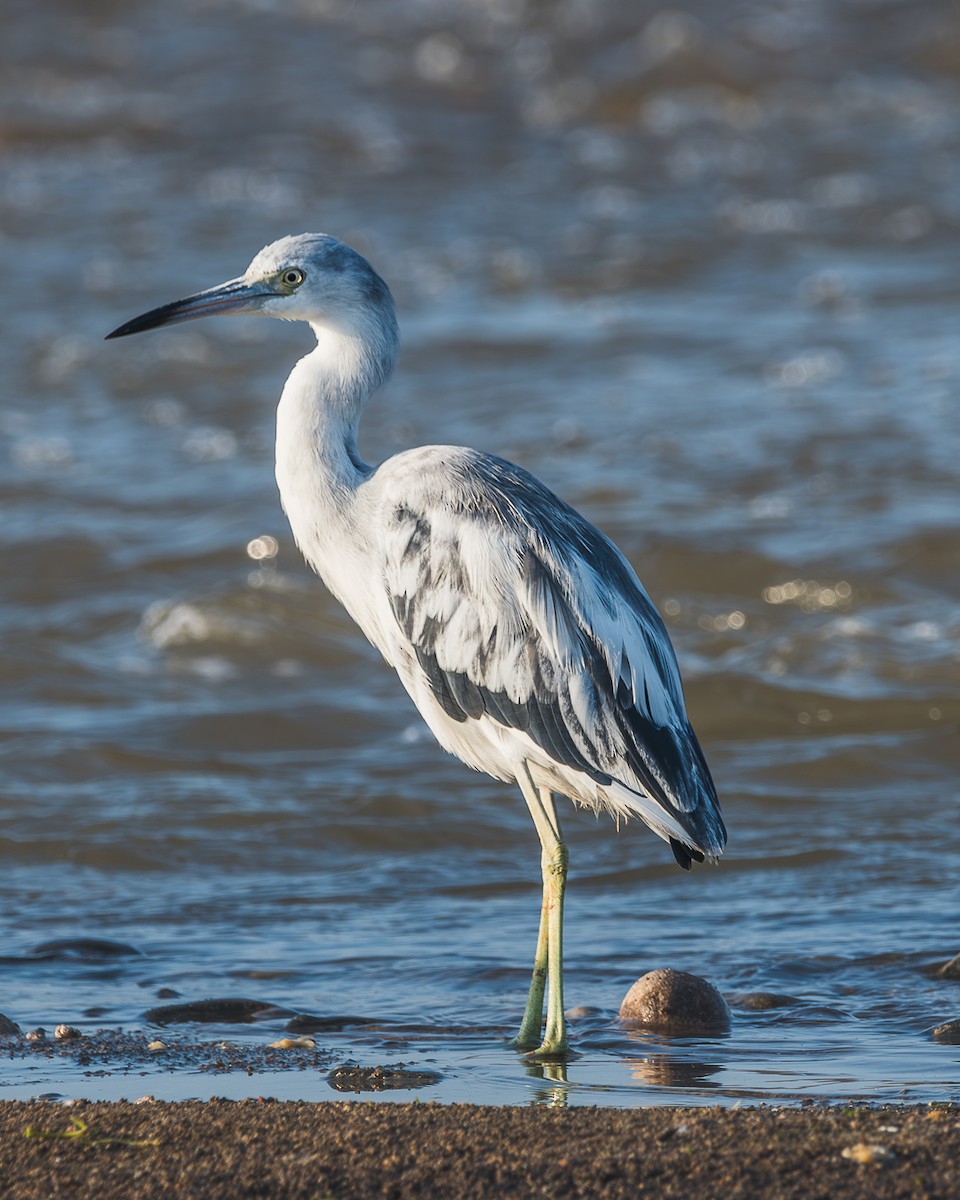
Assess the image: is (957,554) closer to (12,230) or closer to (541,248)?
(541,248)

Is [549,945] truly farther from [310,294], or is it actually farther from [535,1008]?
[310,294]

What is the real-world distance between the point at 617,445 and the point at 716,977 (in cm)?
755

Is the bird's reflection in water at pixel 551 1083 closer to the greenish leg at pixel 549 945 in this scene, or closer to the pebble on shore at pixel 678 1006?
the greenish leg at pixel 549 945

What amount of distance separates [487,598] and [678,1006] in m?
1.37

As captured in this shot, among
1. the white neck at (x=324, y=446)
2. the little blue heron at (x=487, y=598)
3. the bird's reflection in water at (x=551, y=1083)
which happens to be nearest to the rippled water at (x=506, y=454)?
the bird's reflection in water at (x=551, y=1083)

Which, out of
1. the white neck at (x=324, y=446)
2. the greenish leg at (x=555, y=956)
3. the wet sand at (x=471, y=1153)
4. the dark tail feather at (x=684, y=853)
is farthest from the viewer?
the white neck at (x=324, y=446)

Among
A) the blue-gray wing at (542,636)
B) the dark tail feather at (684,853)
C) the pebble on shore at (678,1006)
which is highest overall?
the blue-gray wing at (542,636)

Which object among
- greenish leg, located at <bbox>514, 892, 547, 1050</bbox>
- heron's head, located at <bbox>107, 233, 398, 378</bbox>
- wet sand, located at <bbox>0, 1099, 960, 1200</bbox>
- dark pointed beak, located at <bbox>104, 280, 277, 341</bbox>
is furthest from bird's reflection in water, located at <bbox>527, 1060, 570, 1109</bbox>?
dark pointed beak, located at <bbox>104, 280, 277, 341</bbox>

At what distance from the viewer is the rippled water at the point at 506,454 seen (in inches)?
246

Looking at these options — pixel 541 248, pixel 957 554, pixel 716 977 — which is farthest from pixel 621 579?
pixel 541 248

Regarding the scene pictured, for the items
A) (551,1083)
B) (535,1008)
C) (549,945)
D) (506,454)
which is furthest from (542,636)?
(506,454)

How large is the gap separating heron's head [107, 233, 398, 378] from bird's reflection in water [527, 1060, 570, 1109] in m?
2.40

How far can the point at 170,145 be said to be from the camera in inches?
819

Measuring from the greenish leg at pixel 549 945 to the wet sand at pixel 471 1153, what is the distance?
0.96 metres
